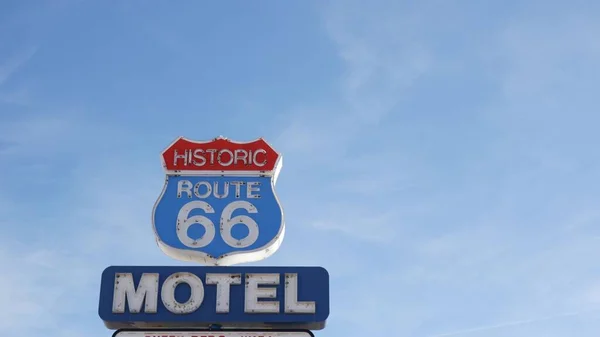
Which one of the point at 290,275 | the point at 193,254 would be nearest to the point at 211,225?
the point at 193,254

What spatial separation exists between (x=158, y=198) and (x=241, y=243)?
81.5 inches

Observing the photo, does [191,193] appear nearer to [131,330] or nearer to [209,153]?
[209,153]

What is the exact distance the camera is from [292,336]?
19.1 meters

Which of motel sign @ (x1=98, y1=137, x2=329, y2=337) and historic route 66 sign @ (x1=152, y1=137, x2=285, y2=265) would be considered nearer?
motel sign @ (x1=98, y1=137, x2=329, y2=337)

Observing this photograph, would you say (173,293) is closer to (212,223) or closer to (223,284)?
(223,284)

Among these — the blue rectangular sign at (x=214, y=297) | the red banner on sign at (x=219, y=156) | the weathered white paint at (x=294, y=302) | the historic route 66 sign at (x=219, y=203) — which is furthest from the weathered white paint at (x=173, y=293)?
the red banner on sign at (x=219, y=156)

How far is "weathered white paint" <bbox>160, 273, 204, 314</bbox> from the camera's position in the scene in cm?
1914

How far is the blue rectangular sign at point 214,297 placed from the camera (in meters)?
19.1

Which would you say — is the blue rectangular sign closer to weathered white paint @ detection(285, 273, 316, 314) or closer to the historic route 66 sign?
weathered white paint @ detection(285, 273, 316, 314)

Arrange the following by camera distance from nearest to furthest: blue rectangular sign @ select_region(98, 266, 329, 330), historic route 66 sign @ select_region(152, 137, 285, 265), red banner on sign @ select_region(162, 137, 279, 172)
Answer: blue rectangular sign @ select_region(98, 266, 329, 330)
historic route 66 sign @ select_region(152, 137, 285, 265)
red banner on sign @ select_region(162, 137, 279, 172)

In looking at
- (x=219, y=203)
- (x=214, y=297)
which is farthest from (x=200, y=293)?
A: (x=219, y=203)

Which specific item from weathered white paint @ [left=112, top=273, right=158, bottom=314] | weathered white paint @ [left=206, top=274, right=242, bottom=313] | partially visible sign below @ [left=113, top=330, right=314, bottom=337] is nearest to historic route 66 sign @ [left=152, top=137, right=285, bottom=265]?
weathered white paint @ [left=206, top=274, right=242, bottom=313]

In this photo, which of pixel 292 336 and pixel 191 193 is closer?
pixel 292 336

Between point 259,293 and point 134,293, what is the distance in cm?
251
